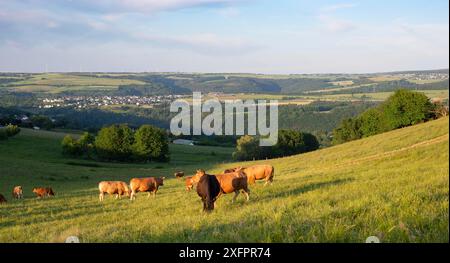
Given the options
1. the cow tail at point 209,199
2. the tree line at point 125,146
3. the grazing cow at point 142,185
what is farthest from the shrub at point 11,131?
the cow tail at point 209,199

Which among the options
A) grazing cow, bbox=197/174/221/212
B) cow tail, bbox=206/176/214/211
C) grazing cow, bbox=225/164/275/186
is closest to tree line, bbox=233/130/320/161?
grazing cow, bbox=225/164/275/186

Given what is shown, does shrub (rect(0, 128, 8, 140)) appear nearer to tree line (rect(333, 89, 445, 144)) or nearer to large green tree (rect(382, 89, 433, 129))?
tree line (rect(333, 89, 445, 144))

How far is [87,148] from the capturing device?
89.1 metres

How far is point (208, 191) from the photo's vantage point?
43.7 feet

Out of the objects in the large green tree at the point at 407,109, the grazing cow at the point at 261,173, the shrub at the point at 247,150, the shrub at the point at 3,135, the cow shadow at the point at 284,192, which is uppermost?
the large green tree at the point at 407,109

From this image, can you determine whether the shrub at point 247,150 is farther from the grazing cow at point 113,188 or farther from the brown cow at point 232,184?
the brown cow at point 232,184

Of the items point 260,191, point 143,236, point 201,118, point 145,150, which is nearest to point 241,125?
point 201,118

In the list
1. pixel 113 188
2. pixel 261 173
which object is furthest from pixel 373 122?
pixel 113 188

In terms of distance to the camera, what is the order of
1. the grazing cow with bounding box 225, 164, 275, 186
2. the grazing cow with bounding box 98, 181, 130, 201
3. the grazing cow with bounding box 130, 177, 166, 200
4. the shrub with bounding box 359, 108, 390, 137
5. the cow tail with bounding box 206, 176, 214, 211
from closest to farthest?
1. the cow tail with bounding box 206, 176, 214, 211
2. the grazing cow with bounding box 225, 164, 275, 186
3. the grazing cow with bounding box 130, 177, 166, 200
4. the grazing cow with bounding box 98, 181, 130, 201
5. the shrub with bounding box 359, 108, 390, 137

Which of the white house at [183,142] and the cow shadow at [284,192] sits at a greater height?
the cow shadow at [284,192]

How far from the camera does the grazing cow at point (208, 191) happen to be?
13.3 metres

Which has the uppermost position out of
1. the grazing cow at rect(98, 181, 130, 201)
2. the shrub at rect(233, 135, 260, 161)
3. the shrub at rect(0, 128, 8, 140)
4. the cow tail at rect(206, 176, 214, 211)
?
the cow tail at rect(206, 176, 214, 211)

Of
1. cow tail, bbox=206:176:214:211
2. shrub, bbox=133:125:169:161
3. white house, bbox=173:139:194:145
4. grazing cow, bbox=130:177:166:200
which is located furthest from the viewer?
white house, bbox=173:139:194:145

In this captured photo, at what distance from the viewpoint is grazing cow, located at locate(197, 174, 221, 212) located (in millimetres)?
13276
